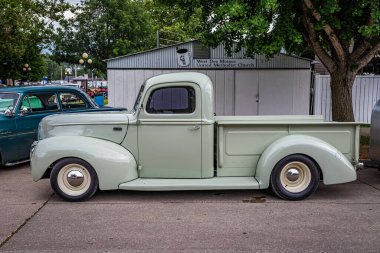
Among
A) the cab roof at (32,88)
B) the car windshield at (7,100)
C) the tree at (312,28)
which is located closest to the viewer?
the car windshield at (7,100)

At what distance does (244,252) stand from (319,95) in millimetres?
12526

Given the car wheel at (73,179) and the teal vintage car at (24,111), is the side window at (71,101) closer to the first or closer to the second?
the teal vintage car at (24,111)

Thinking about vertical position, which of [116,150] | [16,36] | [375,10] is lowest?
[116,150]

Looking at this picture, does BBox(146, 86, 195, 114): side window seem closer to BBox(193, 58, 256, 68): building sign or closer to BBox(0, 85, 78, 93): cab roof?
BBox(0, 85, 78, 93): cab roof

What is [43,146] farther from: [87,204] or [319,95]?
[319,95]

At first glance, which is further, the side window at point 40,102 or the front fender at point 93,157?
the side window at point 40,102

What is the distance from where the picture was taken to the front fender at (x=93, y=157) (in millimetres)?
6062

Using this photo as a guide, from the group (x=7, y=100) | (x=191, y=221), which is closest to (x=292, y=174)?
(x=191, y=221)

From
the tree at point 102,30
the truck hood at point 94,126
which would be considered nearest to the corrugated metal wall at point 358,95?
the truck hood at point 94,126

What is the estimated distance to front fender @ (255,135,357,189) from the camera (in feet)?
20.0

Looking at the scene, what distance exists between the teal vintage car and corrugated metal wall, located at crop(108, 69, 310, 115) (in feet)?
21.6

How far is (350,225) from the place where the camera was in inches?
202

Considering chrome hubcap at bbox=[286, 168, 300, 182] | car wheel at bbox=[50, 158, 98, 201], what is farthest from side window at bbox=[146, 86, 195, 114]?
chrome hubcap at bbox=[286, 168, 300, 182]

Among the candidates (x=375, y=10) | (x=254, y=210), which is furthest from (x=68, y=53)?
(x=254, y=210)
